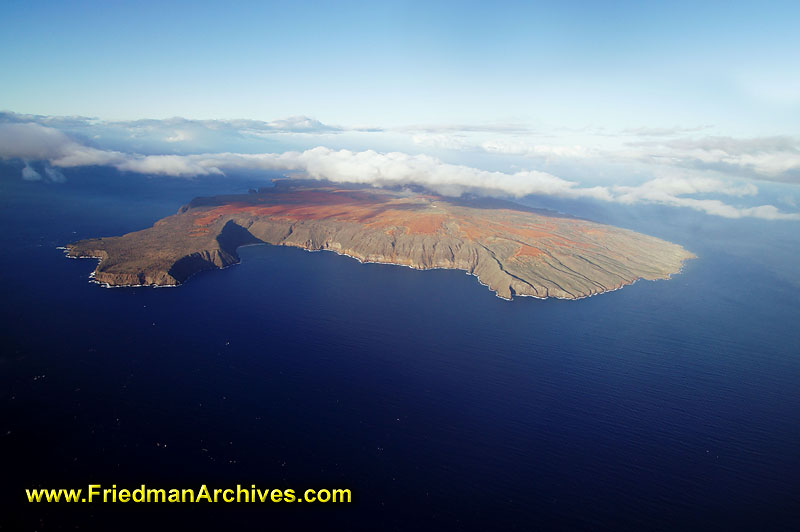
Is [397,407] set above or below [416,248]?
below

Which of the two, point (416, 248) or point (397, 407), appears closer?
point (397, 407)

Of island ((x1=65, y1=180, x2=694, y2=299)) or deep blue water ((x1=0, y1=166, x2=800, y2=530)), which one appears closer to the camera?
deep blue water ((x1=0, y1=166, x2=800, y2=530))

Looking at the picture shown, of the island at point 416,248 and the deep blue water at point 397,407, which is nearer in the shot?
the deep blue water at point 397,407

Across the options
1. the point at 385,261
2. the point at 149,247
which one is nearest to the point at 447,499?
the point at 385,261

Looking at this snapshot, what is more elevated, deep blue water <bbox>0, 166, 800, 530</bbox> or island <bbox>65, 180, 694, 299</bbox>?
island <bbox>65, 180, 694, 299</bbox>
